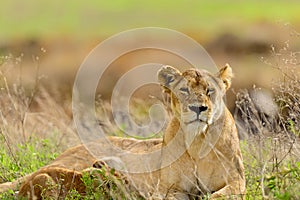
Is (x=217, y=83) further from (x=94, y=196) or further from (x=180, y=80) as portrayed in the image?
(x=94, y=196)

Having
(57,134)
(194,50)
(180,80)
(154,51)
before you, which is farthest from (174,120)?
(154,51)

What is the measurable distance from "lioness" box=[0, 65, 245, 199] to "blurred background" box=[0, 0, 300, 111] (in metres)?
7.69

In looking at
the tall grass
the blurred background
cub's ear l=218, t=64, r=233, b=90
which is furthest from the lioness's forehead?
the blurred background

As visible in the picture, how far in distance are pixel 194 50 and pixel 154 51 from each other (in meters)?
2.32

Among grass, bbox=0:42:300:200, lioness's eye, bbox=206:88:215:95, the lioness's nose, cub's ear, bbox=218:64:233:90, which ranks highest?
cub's ear, bbox=218:64:233:90

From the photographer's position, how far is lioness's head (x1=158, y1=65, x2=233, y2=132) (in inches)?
333

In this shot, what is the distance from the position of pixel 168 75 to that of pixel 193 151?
77 cm

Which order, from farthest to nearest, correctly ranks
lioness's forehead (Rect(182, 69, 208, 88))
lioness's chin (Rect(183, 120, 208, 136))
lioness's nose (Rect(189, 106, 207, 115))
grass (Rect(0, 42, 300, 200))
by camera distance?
lioness's forehead (Rect(182, 69, 208, 88)) < lioness's chin (Rect(183, 120, 208, 136)) < lioness's nose (Rect(189, 106, 207, 115)) < grass (Rect(0, 42, 300, 200))

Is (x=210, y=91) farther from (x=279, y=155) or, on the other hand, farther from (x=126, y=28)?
(x=126, y=28)

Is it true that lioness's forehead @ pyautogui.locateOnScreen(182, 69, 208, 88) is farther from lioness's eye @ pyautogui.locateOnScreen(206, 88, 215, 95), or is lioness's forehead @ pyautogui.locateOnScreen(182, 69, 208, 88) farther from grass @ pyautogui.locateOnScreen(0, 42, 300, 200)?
grass @ pyautogui.locateOnScreen(0, 42, 300, 200)

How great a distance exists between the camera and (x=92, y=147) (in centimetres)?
1002

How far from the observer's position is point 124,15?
132ft

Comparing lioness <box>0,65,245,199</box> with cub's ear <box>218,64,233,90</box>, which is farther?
cub's ear <box>218,64,233,90</box>

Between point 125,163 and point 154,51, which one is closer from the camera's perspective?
point 125,163
